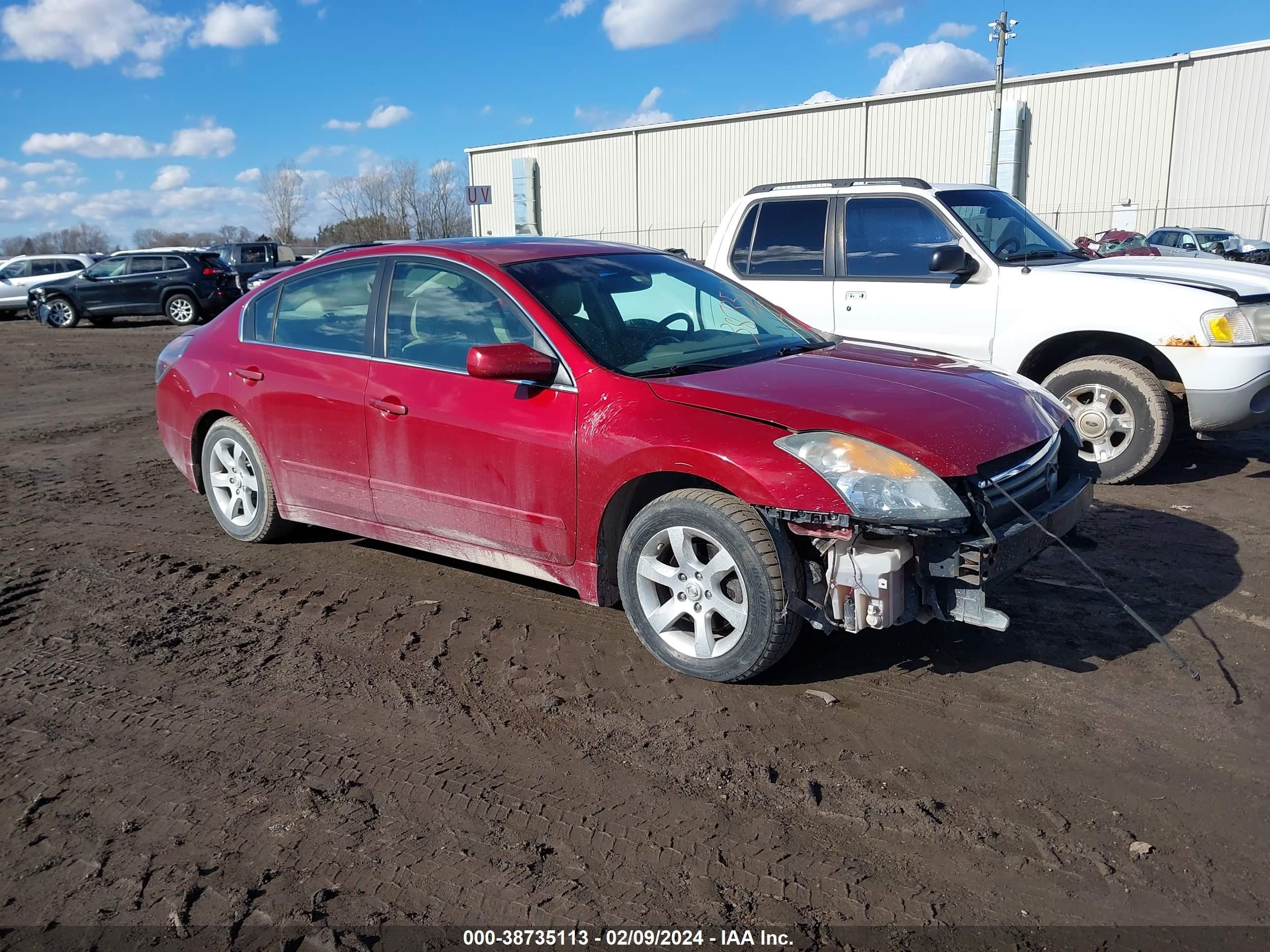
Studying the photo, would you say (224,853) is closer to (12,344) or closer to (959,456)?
Result: (959,456)

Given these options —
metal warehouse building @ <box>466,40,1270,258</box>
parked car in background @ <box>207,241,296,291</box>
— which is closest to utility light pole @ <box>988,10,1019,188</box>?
metal warehouse building @ <box>466,40,1270,258</box>

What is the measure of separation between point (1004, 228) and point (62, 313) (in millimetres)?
23825

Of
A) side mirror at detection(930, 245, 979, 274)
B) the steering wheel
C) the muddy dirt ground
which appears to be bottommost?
the muddy dirt ground

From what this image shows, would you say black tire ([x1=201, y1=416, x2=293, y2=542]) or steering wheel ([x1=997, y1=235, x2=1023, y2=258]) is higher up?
steering wheel ([x1=997, y1=235, x2=1023, y2=258])

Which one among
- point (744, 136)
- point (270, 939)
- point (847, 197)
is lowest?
point (270, 939)

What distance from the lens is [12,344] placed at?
20188 millimetres

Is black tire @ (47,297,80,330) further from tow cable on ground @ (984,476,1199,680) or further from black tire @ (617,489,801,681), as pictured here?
tow cable on ground @ (984,476,1199,680)

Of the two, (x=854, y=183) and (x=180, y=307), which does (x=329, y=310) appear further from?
(x=180, y=307)

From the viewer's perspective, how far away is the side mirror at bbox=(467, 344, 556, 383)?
13.3 feet

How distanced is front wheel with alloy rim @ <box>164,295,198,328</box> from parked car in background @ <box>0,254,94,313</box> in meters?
6.40

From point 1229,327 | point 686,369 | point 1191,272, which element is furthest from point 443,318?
point 1191,272

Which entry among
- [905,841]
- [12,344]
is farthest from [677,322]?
[12,344]

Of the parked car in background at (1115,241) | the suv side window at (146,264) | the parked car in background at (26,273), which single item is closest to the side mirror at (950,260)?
the parked car in background at (1115,241)

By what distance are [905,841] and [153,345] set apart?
63.4 ft
